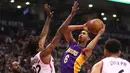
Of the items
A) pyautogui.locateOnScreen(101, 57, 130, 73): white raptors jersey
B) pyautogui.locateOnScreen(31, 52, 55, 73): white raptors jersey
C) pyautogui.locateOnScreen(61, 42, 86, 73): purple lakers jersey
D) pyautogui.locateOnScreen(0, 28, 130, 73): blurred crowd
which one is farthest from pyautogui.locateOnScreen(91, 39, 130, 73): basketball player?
pyautogui.locateOnScreen(0, 28, 130, 73): blurred crowd

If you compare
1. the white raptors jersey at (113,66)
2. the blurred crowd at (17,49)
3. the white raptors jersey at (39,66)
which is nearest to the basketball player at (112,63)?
the white raptors jersey at (113,66)

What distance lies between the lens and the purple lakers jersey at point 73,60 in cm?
577

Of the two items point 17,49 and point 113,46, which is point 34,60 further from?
point 17,49

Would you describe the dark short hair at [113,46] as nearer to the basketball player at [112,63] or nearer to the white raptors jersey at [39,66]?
the basketball player at [112,63]

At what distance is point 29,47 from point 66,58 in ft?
3.97

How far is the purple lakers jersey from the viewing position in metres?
5.77

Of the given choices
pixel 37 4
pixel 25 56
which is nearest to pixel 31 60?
pixel 25 56

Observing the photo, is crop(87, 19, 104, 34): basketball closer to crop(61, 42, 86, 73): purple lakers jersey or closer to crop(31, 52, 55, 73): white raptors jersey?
crop(61, 42, 86, 73): purple lakers jersey

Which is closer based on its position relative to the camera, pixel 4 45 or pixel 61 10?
pixel 4 45

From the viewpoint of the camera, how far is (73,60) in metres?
5.84

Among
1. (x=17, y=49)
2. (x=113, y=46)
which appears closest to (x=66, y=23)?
(x=113, y=46)

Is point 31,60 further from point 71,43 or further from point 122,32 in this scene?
point 122,32

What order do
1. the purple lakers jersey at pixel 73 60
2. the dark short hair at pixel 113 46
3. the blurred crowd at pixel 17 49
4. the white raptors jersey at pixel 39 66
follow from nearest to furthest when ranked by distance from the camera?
Answer: 1. the dark short hair at pixel 113 46
2. the white raptors jersey at pixel 39 66
3. the purple lakers jersey at pixel 73 60
4. the blurred crowd at pixel 17 49

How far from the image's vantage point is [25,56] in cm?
476
